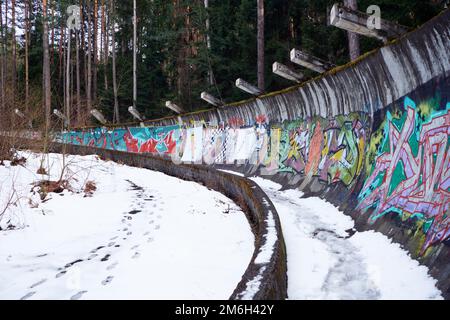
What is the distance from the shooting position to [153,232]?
626cm

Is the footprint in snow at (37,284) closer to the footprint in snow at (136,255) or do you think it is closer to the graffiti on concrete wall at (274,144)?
the footprint in snow at (136,255)

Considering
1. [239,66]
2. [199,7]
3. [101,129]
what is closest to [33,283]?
[239,66]

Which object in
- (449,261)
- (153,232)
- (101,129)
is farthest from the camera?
(101,129)

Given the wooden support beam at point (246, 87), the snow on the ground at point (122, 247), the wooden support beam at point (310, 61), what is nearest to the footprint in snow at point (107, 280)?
the snow on the ground at point (122, 247)

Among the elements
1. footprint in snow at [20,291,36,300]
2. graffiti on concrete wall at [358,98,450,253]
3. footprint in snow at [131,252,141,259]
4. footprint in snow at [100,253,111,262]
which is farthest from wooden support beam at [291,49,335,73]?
footprint in snow at [20,291,36,300]

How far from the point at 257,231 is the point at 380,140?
2.48 metres

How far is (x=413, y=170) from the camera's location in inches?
190

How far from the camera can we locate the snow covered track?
3.26m

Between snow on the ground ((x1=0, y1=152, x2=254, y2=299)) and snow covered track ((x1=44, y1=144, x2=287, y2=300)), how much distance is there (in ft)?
1.10

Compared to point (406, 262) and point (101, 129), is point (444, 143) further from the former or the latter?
point (101, 129)

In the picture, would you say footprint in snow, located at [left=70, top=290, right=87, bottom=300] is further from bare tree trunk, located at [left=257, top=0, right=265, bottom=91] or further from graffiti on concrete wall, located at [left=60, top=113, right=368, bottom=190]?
bare tree trunk, located at [left=257, top=0, right=265, bottom=91]

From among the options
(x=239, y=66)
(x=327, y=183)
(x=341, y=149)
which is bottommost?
(x=327, y=183)

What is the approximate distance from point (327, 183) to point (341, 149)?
Answer: 80cm

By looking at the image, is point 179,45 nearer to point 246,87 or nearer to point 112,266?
point 246,87
